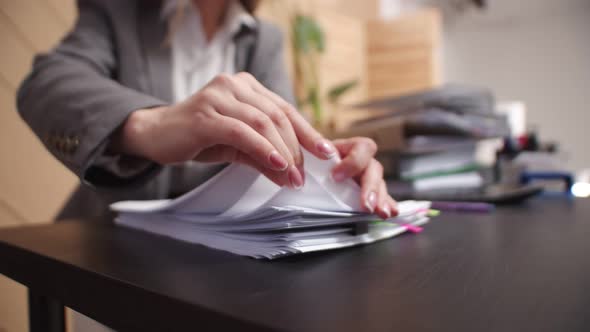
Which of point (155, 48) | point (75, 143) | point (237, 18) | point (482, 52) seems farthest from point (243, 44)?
point (482, 52)

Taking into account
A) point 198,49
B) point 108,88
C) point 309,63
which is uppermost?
point 309,63

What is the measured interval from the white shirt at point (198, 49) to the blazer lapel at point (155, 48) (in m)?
0.04

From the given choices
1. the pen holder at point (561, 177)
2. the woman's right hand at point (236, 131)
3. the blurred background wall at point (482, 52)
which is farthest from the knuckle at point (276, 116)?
the blurred background wall at point (482, 52)

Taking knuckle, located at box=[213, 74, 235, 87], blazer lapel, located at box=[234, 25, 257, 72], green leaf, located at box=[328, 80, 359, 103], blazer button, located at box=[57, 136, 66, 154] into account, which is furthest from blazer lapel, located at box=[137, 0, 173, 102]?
green leaf, located at box=[328, 80, 359, 103]

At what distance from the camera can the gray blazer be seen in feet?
1.47

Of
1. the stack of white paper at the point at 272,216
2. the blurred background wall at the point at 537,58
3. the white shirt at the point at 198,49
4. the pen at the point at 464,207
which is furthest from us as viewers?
the blurred background wall at the point at 537,58

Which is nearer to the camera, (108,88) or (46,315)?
(46,315)

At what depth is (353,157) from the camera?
0.39 m

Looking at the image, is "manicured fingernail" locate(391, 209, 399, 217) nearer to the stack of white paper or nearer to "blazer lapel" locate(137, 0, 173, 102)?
the stack of white paper

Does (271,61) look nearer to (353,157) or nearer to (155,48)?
(155,48)

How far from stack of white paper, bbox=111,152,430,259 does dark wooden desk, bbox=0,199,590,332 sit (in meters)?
0.01

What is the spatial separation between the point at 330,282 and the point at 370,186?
0.50ft

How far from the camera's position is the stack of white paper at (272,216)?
311 millimetres

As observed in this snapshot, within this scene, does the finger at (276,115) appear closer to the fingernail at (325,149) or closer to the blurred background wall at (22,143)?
the fingernail at (325,149)
